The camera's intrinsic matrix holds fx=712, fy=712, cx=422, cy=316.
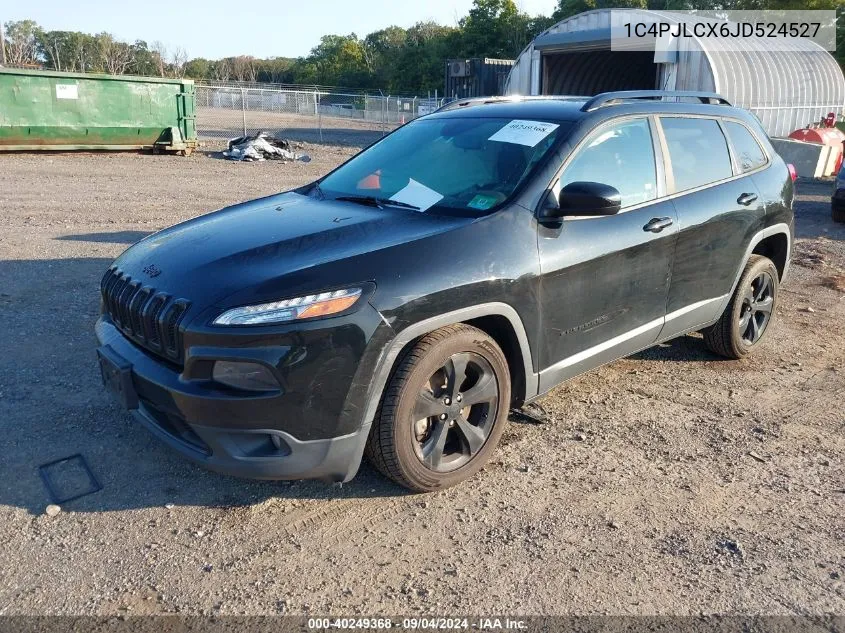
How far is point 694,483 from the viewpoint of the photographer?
3.62m

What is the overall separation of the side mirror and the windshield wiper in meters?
0.74

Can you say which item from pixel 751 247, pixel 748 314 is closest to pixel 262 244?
pixel 751 247

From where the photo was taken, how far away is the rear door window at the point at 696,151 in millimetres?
4453

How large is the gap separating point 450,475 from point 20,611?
1.83 meters

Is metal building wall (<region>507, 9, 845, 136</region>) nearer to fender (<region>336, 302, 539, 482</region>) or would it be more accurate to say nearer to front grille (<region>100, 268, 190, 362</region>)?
fender (<region>336, 302, 539, 482</region>)

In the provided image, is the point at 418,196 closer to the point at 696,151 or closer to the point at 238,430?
the point at 238,430

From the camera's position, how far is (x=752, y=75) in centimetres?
2048

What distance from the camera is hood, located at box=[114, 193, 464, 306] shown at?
120 inches

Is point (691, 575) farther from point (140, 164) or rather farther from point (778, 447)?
point (140, 164)

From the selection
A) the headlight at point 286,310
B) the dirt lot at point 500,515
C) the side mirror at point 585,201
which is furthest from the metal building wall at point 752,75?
the headlight at point 286,310

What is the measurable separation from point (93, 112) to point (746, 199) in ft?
54.2

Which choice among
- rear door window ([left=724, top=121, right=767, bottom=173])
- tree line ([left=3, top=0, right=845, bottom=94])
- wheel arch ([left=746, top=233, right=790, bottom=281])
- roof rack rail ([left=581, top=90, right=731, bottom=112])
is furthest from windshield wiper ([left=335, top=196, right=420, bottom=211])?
tree line ([left=3, top=0, right=845, bottom=94])

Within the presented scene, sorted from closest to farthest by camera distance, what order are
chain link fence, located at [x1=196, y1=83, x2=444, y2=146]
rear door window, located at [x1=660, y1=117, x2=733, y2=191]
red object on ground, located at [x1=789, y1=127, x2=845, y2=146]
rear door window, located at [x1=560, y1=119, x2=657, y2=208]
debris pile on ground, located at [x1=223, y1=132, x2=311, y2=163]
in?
rear door window, located at [x1=560, y1=119, x2=657, y2=208]
rear door window, located at [x1=660, y1=117, x2=733, y2=191]
debris pile on ground, located at [x1=223, y1=132, x2=311, y2=163]
red object on ground, located at [x1=789, y1=127, x2=845, y2=146]
chain link fence, located at [x1=196, y1=83, x2=444, y2=146]

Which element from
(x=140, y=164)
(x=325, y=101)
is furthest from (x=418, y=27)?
(x=140, y=164)
